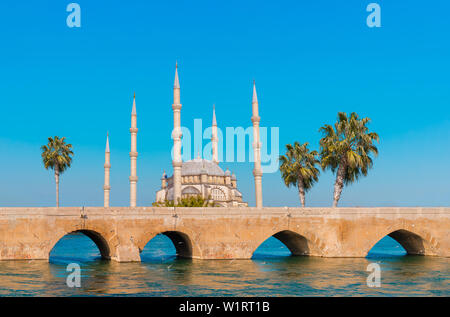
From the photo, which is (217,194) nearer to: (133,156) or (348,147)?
(133,156)

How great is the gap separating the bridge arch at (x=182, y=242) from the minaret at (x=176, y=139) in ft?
18.2

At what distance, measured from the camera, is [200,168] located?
13888 cm

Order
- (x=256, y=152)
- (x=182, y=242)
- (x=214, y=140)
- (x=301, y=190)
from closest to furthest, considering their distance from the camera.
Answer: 1. (x=182, y=242)
2. (x=256, y=152)
3. (x=301, y=190)
4. (x=214, y=140)

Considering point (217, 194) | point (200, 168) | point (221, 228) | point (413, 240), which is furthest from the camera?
point (200, 168)

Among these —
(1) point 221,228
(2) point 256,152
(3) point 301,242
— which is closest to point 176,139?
(2) point 256,152

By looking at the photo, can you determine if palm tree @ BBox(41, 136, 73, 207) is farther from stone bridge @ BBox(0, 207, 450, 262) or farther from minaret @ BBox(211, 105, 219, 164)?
minaret @ BBox(211, 105, 219, 164)

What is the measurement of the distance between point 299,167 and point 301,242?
12.7 metres

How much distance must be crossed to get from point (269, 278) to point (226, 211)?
10.1 meters

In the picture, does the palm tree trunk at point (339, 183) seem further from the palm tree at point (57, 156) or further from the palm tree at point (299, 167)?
the palm tree at point (57, 156)

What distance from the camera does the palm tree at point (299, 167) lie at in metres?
61.2

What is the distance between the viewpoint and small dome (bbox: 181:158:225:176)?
138125mm
